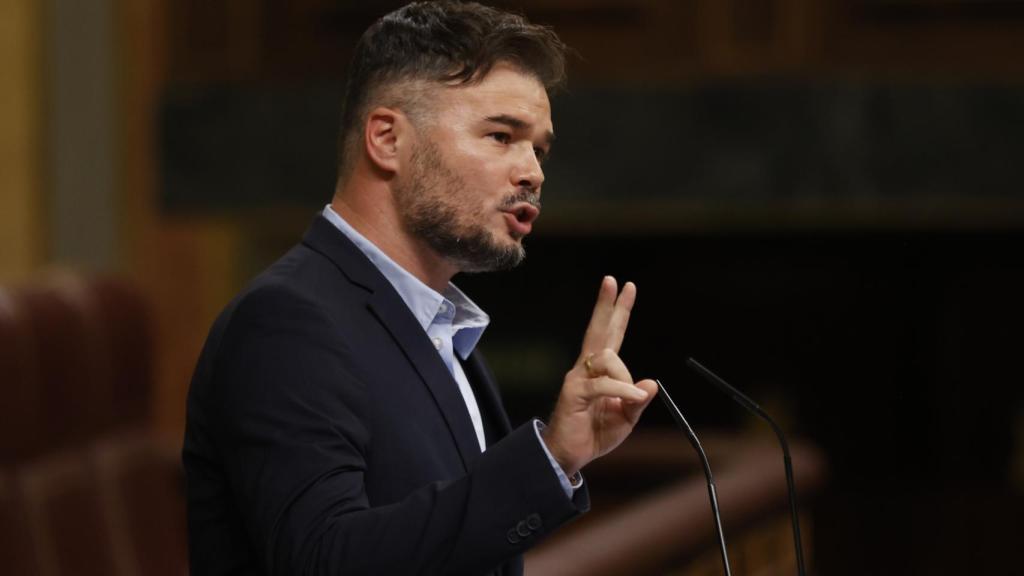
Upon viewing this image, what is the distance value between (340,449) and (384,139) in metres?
0.24

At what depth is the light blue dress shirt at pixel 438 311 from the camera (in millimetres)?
1157

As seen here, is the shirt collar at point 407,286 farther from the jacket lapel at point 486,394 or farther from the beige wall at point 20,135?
the beige wall at point 20,135

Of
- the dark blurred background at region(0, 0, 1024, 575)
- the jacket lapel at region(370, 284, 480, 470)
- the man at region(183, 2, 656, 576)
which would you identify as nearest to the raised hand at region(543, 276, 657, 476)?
the man at region(183, 2, 656, 576)

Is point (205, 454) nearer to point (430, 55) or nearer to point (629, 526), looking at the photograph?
point (430, 55)

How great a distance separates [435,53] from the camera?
1.13 m

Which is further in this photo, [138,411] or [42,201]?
[42,201]

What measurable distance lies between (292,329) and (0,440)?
1.32 metres

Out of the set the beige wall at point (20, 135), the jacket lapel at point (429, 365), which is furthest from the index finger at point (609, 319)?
the beige wall at point (20, 135)

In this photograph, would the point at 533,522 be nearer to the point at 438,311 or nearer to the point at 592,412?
the point at 592,412

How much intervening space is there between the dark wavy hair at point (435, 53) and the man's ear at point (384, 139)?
0.01 m

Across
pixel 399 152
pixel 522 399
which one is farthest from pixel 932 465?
pixel 399 152

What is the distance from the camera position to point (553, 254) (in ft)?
12.7

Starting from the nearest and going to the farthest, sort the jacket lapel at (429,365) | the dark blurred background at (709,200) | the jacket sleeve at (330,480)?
the jacket sleeve at (330,480) → the jacket lapel at (429,365) → the dark blurred background at (709,200)

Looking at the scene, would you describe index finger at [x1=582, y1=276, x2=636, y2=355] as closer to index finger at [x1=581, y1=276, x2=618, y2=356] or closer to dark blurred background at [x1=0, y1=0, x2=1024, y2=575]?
index finger at [x1=581, y1=276, x2=618, y2=356]
